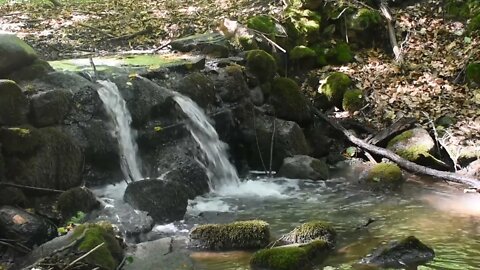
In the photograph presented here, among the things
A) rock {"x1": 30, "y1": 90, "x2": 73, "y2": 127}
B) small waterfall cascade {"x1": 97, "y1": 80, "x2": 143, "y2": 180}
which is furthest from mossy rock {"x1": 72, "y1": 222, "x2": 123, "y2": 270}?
small waterfall cascade {"x1": 97, "y1": 80, "x2": 143, "y2": 180}

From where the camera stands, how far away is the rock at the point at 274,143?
10469mm

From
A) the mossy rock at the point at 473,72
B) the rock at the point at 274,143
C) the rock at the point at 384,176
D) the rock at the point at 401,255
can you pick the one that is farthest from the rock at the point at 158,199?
the mossy rock at the point at 473,72

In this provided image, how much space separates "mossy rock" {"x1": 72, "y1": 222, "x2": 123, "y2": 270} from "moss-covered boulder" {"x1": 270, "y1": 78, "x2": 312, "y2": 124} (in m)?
5.97

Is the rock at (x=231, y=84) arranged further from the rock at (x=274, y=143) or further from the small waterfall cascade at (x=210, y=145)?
the small waterfall cascade at (x=210, y=145)

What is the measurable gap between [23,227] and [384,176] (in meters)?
5.64

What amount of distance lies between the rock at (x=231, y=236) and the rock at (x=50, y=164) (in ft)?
6.94

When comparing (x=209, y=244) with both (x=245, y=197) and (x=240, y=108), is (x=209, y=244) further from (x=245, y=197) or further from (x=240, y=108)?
(x=240, y=108)

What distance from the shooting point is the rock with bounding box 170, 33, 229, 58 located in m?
11.7

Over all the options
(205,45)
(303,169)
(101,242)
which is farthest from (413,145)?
(101,242)

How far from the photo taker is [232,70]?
10.8 m

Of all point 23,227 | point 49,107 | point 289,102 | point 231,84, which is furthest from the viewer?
point 289,102

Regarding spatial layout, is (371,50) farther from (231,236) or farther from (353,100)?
(231,236)

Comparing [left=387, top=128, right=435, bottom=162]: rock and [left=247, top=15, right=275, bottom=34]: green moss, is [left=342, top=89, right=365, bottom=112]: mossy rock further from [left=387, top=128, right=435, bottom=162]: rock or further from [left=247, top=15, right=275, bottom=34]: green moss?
[left=247, top=15, right=275, bottom=34]: green moss

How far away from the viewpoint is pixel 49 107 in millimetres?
7848
